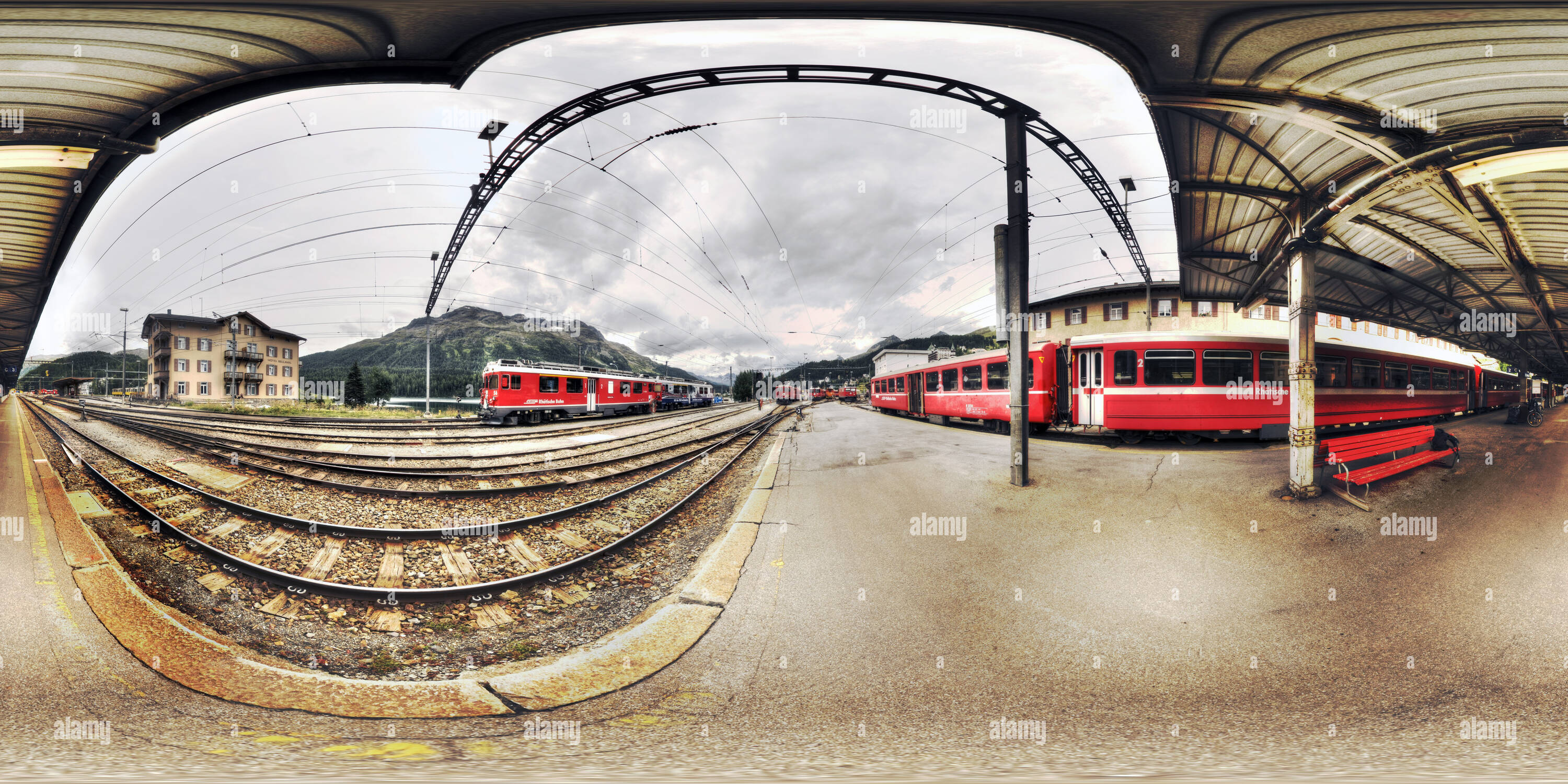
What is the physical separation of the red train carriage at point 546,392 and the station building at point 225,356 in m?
1.22

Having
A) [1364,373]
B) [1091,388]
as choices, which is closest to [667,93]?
[1091,388]

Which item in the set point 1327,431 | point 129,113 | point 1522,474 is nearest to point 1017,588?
point 1327,431

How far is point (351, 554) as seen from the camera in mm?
1805

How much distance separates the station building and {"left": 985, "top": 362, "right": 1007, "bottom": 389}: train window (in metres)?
3.20

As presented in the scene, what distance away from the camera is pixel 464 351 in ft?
8.23

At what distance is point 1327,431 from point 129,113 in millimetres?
5132

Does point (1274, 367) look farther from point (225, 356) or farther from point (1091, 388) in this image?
point (225, 356)

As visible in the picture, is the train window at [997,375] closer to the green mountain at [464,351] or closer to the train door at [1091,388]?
the train door at [1091,388]

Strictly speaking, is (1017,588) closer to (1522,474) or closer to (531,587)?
(531,587)

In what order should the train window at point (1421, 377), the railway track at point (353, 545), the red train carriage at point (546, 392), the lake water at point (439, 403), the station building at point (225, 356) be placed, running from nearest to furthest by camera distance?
the railway track at point (353, 545)
the station building at point (225, 356)
the train window at point (1421, 377)
the lake water at point (439, 403)
the red train carriage at point (546, 392)

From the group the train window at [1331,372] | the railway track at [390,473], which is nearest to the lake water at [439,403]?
the railway track at [390,473]

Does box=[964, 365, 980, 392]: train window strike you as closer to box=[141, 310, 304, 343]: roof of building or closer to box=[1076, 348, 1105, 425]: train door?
box=[1076, 348, 1105, 425]: train door

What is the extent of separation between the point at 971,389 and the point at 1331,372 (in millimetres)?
1594

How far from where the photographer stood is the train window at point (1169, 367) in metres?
2.26
